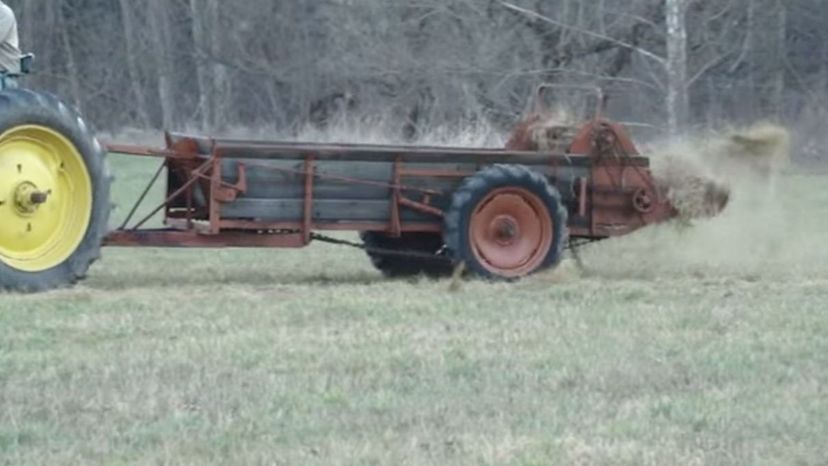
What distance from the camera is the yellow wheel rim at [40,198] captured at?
1327cm

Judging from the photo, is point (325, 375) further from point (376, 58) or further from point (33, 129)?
point (376, 58)

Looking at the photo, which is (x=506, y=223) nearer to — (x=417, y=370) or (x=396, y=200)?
(x=396, y=200)

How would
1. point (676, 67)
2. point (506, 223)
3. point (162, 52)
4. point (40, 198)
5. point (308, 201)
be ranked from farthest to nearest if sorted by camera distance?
point (162, 52), point (676, 67), point (506, 223), point (308, 201), point (40, 198)

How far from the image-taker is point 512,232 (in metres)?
14.5

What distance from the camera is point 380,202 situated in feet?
46.9

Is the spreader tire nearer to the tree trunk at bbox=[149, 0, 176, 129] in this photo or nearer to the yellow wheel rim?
the yellow wheel rim

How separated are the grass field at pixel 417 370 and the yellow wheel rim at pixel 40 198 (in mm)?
406

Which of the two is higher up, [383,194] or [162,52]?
[162,52]

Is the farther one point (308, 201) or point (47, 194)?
point (308, 201)

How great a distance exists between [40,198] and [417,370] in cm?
445

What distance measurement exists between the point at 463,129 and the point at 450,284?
1730 cm

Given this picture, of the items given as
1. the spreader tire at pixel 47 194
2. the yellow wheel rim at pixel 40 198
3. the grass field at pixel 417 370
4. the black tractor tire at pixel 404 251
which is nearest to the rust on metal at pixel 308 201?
the grass field at pixel 417 370

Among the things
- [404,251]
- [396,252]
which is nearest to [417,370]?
[396,252]

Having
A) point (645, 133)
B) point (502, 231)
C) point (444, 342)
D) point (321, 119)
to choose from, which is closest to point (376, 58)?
point (321, 119)
